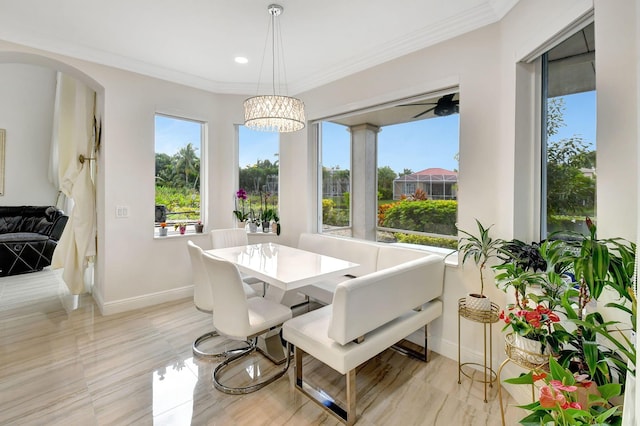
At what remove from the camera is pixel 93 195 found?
3.66 m

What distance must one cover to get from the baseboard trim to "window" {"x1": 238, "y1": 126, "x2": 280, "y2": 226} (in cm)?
129

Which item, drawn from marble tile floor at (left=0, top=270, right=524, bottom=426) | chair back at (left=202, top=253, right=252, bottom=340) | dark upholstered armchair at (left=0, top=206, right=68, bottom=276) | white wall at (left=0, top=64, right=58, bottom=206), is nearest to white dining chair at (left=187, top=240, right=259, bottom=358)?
marble tile floor at (left=0, top=270, right=524, bottom=426)

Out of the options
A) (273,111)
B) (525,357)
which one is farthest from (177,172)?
(525,357)

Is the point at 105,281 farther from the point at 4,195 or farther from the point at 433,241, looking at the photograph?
the point at 4,195

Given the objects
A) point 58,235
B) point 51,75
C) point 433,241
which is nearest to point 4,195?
point 58,235

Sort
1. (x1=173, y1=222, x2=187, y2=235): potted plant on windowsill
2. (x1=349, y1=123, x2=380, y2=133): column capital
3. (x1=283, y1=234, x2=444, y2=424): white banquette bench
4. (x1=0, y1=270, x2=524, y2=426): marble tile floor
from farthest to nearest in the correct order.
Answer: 1. (x1=173, y1=222, x2=187, y2=235): potted plant on windowsill
2. (x1=349, y1=123, x2=380, y2=133): column capital
3. (x1=0, y1=270, x2=524, y2=426): marble tile floor
4. (x1=283, y1=234, x2=444, y2=424): white banquette bench

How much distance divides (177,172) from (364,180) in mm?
2362

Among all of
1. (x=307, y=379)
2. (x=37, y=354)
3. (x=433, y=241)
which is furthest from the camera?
(x=433, y=241)

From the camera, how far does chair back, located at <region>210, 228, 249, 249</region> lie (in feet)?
11.7

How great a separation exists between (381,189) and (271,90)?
6.64 feet

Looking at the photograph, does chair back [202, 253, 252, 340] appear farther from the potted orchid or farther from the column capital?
the column capital

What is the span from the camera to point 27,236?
488 centimetres

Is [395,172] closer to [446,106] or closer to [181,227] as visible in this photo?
[446,106]

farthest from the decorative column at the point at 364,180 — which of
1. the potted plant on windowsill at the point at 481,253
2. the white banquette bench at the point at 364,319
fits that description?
the potted plant on windowsill at the point at 481,253
